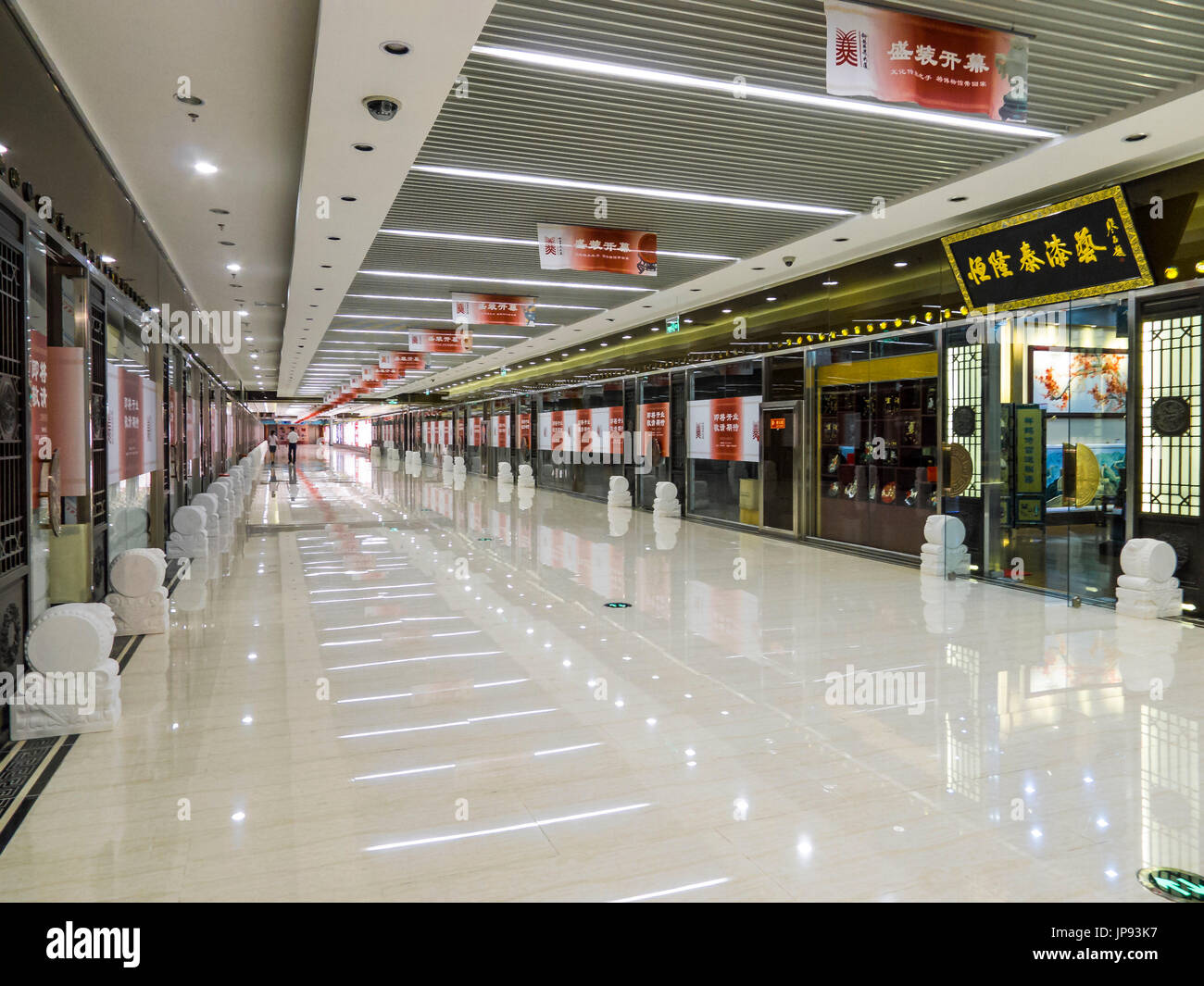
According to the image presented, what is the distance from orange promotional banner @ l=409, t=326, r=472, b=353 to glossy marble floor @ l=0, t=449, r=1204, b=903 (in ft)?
33.0

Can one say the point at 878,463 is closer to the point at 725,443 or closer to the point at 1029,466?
the point at 1029,466

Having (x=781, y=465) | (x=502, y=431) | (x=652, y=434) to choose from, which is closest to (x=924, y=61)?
(x=781, y=465)

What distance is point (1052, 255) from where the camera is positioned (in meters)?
7.16

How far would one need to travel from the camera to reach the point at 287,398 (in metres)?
43.2

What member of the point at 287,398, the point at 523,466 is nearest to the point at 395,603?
the point at 523,466

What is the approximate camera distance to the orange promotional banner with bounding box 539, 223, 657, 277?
8.59 m

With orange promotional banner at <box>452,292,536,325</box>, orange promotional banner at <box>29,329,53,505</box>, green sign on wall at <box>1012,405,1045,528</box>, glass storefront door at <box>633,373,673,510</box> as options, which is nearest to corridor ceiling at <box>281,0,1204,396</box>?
orange promotional banner at <box>452,292,536,325</box>

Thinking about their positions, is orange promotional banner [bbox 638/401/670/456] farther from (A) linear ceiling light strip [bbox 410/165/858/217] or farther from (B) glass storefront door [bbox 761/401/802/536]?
(A) linear ceiling light strip [bbox 410/165/858/217]

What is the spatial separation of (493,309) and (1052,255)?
7.87 meters

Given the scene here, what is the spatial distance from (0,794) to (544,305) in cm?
1165

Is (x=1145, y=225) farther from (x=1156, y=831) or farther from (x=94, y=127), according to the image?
(x=94, y=127)

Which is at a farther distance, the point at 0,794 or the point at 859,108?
the point at 859,108

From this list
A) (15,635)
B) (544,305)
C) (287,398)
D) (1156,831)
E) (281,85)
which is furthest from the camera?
(287,398)
